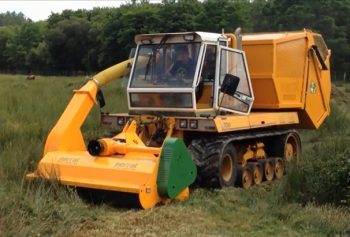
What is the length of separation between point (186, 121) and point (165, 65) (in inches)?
48.8

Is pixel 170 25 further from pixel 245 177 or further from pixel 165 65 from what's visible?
pixel 245 177

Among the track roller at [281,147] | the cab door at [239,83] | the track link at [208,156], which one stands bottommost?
the track roller at [281,147]

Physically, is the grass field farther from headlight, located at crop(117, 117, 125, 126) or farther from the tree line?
the tree line

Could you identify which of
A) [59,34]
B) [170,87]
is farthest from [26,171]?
[59,34]

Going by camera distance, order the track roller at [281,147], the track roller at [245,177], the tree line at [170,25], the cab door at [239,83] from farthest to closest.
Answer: the tree line at [170,25]
the track roller at [281,147]
the track roller at [245,177]
the cab door at [239,83]

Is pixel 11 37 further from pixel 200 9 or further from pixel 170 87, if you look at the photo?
pixel 170 87

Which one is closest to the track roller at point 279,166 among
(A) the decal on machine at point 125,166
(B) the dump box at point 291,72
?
(B) the dump box at point 291,72

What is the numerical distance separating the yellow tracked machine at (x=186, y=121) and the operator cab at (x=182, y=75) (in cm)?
2

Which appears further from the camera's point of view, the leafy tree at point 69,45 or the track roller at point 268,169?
the leafy tree at point 69,45

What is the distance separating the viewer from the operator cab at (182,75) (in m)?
10.2

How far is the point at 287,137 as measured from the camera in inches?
502

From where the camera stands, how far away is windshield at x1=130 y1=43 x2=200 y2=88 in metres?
10.2

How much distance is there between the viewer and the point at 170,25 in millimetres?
59438

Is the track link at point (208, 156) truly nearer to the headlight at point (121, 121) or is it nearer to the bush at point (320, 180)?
the bush at point (320, 180)
